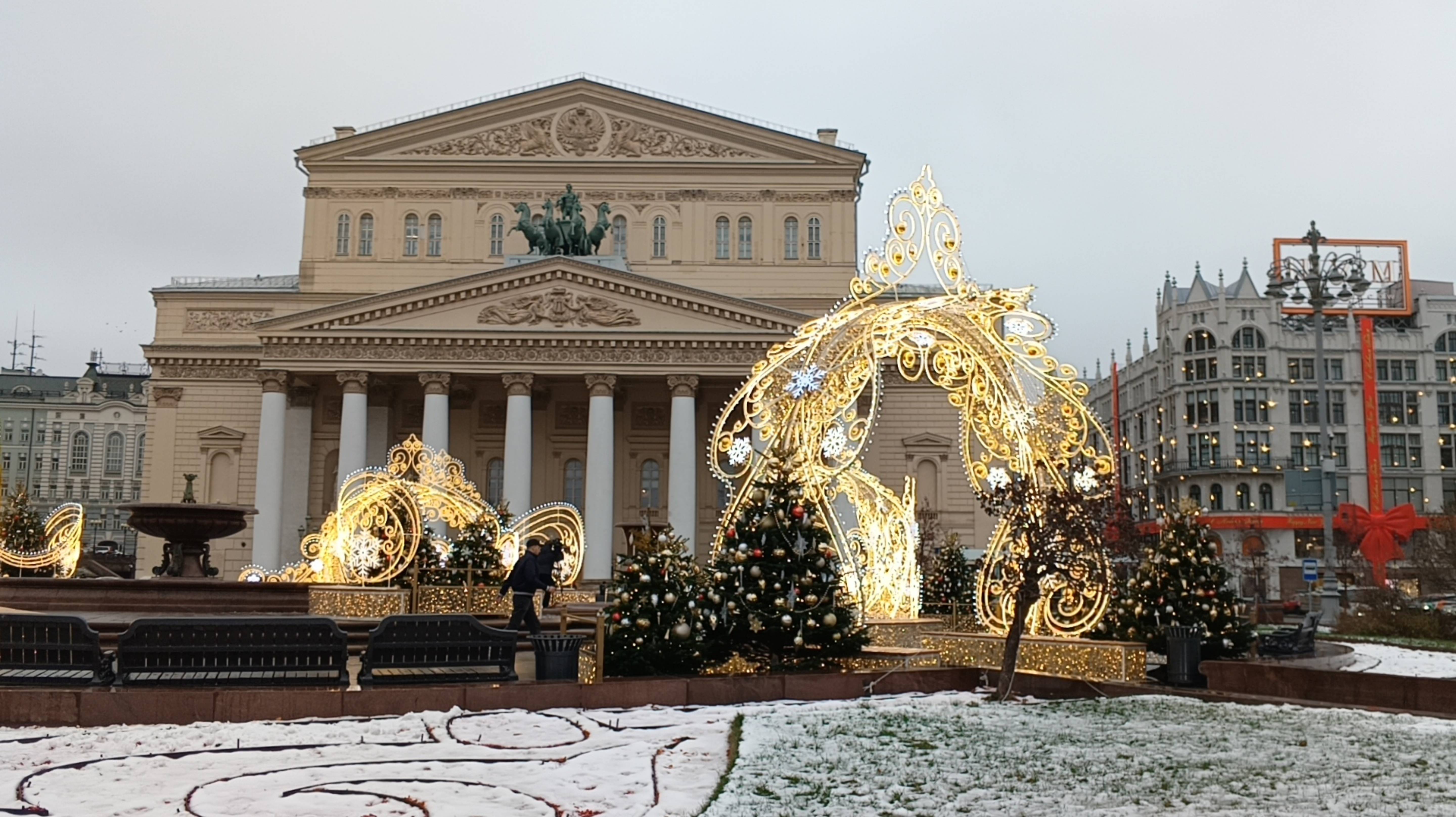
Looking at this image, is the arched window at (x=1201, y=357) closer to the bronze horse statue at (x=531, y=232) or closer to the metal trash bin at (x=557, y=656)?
the bronze horse statue at (x=531, y=232)

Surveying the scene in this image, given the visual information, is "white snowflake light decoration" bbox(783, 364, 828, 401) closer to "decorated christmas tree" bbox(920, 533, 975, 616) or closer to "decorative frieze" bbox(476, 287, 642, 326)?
"decorated christmas tree" bbox(920, 533, 975, 616)

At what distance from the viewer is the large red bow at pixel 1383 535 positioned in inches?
1551

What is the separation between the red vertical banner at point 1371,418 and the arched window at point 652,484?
4444cm

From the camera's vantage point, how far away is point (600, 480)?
40500 millimetres

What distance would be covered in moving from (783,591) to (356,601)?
30.2ft

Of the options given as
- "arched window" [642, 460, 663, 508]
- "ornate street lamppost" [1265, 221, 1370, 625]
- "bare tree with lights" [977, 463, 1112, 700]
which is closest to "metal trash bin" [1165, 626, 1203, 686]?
"bare tree with lights" [977, 463, 1112, 700]

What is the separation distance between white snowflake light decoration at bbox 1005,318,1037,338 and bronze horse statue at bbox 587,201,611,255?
30.7 metres

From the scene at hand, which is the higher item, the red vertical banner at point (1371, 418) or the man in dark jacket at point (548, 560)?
the red vertical banner at point (1371, 418)

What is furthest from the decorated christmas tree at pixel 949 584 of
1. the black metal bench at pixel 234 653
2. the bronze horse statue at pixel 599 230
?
the bronze horse statue at pixel 599 230

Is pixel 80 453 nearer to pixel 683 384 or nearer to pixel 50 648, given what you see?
pixel 683 384

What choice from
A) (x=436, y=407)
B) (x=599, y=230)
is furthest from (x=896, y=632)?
(x=599, y=230)

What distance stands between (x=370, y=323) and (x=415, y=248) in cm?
887

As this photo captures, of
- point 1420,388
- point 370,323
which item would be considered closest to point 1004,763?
point 370,323

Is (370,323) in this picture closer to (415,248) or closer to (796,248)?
(415,248)
